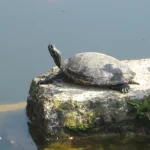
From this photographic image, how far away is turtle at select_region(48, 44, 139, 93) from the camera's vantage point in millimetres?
5613

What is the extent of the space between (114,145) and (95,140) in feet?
0.75

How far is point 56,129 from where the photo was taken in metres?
5.32

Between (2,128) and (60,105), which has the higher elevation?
(60,105)

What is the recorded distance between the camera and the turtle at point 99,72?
5613 millimetres

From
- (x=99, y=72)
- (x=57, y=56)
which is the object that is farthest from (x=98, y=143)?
(x=57, y=56)

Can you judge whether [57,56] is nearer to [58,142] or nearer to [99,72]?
[99,72]

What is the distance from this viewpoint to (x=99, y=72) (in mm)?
5633

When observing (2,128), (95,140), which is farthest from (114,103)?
(2,128)

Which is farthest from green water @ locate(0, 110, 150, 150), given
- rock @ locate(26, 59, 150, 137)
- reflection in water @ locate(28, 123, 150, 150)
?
rock @ locate(26, 59, 150, 137)

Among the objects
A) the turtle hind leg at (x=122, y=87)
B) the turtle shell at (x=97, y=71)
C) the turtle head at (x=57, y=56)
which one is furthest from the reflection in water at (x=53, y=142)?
the turtle head at (x=57, y=56)

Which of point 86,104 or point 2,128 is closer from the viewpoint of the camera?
point 86,104

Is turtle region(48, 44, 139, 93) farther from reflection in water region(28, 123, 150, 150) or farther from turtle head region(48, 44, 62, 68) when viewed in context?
reflection in water region(28, 123, 150, 150)

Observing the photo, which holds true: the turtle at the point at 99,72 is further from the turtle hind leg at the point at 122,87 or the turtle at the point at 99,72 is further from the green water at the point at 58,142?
the green water at the point at 58,142

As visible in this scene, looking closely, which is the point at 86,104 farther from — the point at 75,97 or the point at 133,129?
the point at 133,129
